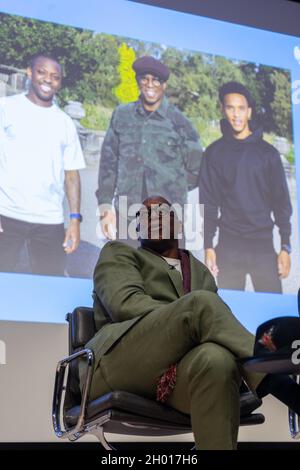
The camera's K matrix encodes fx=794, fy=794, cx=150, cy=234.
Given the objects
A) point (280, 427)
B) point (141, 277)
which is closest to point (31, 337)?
point (141, 277)

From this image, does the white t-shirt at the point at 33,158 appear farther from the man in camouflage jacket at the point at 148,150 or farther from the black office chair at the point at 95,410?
the black office chair at the point at 95,410

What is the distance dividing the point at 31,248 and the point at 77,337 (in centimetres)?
94

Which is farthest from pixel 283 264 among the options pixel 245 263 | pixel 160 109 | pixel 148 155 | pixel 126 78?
pixel 126 78

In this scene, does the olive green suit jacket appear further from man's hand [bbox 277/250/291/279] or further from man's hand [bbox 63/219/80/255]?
man's hand [bbox 277/250/291/279]

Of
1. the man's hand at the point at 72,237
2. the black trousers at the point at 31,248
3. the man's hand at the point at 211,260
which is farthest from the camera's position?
the man's hand at the point at 211,260

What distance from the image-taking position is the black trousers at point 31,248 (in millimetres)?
3494

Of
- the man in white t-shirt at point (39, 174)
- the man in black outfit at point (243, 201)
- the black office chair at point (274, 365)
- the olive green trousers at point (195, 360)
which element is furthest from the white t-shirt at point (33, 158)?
the black office chair at point (274, 365)

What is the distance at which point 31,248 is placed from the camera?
139 inches

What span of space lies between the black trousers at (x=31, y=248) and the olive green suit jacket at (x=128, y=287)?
2.71 ft

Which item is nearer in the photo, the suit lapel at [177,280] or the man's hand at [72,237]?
the suit lapel at [177,280]

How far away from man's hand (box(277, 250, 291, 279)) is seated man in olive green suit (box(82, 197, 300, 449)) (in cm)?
128

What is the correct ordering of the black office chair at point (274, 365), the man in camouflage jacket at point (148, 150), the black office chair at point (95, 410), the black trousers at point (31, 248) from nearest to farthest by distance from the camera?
the black office chair at point (274, 365) < the black office chair at point (95, 410) < the black trousers at point (31, 248) < the man in camouflage jacket at point (148, 150)

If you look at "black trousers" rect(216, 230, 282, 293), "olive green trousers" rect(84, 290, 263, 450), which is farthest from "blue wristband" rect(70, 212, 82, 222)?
"olive green trousers" rect(84, 290, 263, 450)

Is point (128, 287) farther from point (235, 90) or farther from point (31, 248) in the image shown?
point (235, 90)
